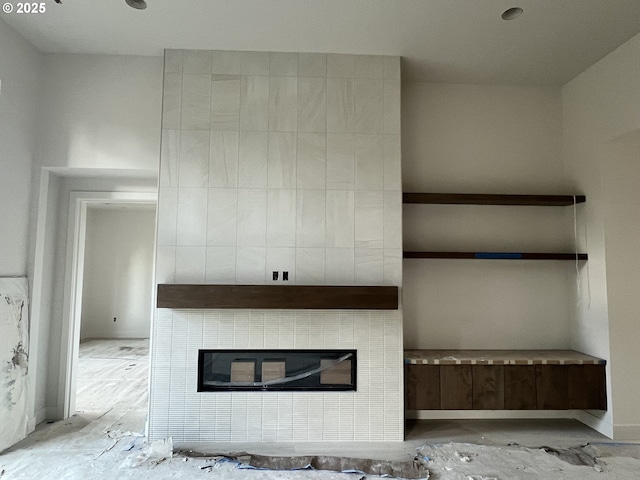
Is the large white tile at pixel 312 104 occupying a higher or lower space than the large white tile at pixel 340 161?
higher

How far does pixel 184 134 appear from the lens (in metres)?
3.22

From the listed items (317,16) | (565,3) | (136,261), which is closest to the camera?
(565,3)

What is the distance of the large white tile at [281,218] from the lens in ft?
10.5

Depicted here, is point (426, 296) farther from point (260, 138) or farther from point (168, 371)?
point (168, 371)

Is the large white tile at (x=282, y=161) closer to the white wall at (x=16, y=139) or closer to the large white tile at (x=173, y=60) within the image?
the large white tile at (x=173, y=60)

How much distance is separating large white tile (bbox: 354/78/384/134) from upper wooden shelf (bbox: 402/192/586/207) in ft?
2.07

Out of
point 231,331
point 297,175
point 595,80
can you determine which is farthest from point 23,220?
point 595,80

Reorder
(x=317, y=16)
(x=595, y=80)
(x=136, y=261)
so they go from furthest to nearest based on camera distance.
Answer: (x=136, y=261), (x=595, y=80), (x=317, y=16)

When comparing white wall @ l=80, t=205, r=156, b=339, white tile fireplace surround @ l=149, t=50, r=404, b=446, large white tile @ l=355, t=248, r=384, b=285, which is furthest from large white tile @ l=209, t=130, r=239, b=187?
white wall @ l=80, t=205, r=156, b=339

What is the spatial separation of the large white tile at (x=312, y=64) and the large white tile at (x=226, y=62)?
493 mm

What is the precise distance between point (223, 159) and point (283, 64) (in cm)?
92

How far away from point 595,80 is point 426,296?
230 centimetres

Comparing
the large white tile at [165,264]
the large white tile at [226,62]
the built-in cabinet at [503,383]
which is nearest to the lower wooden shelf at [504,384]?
the built-in cabinet at [503,383]

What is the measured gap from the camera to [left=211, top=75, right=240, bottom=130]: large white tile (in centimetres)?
325
